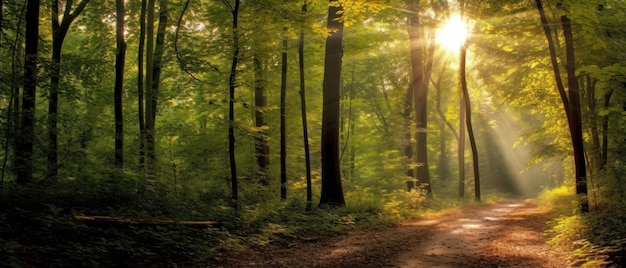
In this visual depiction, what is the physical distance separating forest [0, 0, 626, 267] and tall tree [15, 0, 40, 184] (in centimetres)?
5

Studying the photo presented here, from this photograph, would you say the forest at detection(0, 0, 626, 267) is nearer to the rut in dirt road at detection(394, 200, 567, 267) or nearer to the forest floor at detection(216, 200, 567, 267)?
the forest floor at detection(216, 200, 567, 267)

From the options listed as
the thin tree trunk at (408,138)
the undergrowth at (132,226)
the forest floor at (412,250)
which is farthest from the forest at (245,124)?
the forest floor at (412,250)

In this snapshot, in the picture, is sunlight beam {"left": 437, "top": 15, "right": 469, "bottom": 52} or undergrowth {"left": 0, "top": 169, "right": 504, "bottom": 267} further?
sunlight beam {"left": 437, "top": 15, "right": 469, "bottom": 52}

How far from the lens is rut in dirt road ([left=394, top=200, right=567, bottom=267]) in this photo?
7008 mm

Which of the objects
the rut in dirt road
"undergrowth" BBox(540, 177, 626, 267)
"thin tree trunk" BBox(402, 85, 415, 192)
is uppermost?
"thin tree trunk" BBox(402, 85, 415, 192)

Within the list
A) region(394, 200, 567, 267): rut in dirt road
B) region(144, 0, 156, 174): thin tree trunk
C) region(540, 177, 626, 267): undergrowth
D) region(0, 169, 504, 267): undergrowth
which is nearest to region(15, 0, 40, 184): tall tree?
region(0, 169, 504, 267): undergrowth

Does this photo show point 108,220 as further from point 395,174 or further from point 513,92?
point 513,92

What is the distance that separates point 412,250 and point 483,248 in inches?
59.1

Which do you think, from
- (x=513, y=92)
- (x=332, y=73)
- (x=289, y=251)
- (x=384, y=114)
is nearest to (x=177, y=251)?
(x=289, y=251)

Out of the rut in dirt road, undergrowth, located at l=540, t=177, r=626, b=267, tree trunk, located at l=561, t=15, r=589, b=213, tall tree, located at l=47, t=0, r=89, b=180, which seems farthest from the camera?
tree trunk, located at l=561, t=15, r=589, b=213

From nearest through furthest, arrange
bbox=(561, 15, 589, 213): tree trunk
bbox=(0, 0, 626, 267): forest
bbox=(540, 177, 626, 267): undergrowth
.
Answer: bbox=(540, 177, 626, 267): undergrowth, bbox=(0, 0, 626, 267): forest, bbox=(561, 15, 589, 213): tree trunk

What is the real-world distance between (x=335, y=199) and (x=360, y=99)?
14.9m

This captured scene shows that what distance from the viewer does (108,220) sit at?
6.88m

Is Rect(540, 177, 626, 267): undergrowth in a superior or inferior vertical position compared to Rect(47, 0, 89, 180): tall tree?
inferior
